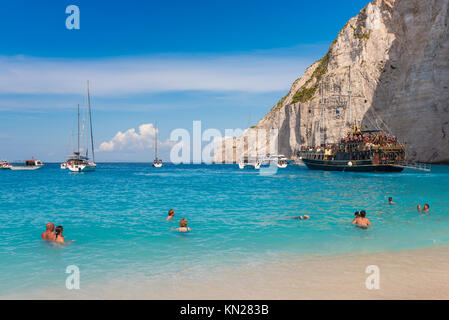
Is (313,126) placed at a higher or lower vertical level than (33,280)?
higher

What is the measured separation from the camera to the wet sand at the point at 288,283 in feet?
25.5

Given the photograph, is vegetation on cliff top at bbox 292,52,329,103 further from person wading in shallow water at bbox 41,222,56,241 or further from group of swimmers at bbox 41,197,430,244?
person wading in shallow water at bbox 41,222,56,241

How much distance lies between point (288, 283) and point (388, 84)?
10583cm

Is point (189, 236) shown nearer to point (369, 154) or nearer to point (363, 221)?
point (363, 221)

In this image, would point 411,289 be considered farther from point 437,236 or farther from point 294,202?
point 294,202

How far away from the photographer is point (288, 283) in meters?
8.47

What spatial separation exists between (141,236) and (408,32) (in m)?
99.4

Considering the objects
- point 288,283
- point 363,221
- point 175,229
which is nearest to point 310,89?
point 363,221

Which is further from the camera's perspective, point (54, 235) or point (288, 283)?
point (54, 235)

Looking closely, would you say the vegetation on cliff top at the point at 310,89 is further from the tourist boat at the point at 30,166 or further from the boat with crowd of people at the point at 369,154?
the tourist boat at the point at 30,166

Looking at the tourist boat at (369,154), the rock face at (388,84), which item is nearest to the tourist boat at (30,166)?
the rock face at (388,84)

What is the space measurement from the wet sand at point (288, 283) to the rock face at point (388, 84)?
238ft

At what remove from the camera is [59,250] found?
1230 centimetres
